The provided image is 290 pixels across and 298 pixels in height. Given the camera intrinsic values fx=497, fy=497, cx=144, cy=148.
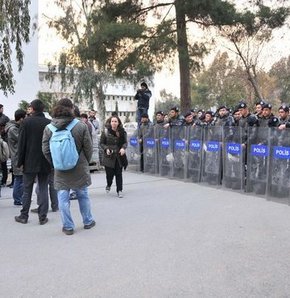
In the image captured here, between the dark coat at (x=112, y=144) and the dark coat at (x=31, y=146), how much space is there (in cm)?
232

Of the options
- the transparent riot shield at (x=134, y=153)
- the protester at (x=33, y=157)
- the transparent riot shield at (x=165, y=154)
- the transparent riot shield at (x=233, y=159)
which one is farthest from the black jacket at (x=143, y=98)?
the protester at (x=33, y=157)

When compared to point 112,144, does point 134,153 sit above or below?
below

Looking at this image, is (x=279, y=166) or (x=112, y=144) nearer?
(x=279, y=166)

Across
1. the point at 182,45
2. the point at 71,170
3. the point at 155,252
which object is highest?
the point at 182,45

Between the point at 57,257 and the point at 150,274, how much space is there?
1.27 m

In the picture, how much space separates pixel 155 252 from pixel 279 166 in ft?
13.0

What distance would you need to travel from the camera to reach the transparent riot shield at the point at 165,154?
12.5 meters

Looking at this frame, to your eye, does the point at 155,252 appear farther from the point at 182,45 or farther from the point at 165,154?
the point at 182,45

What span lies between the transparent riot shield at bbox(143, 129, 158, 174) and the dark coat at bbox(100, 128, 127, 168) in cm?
349

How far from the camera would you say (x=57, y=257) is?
571 centimetres

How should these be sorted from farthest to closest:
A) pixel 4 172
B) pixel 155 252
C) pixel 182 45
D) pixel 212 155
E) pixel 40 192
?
pixel 182 45
pixel 4 172
pixel 212 155
pixel 40 192
pixel 155 252

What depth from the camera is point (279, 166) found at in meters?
8.91

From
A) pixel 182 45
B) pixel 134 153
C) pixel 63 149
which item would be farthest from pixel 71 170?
pixel 182 45

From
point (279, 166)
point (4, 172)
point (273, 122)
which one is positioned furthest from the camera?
point (4, 172)
